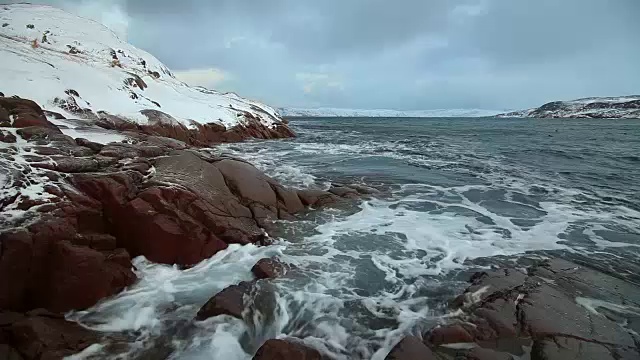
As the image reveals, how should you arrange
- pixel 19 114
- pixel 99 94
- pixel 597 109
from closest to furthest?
pixel 19 114, pixel 99 94, pixel 597 109

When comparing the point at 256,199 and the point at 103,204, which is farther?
the point at 256,199

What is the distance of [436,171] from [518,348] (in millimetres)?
11963

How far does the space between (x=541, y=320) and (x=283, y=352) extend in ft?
10.6

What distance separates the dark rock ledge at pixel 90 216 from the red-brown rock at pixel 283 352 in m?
2.01

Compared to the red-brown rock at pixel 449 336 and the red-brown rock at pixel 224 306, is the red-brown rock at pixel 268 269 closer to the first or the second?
the red-brown rock at pixel 224 306

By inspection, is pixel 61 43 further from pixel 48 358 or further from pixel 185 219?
pixel 48 358

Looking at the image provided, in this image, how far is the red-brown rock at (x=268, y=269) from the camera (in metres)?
5.65

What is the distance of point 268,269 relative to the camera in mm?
5734

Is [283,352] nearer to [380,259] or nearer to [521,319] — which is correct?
[521,319]

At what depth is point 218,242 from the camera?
6.43 metres

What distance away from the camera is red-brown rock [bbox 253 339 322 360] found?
3.56 meters

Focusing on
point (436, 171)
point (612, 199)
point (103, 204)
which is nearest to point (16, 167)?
point (103, 204)

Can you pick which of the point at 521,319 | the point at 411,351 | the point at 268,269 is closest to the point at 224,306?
the point at 268,269

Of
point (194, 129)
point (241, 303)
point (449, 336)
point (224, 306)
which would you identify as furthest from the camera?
point (194, 129)
